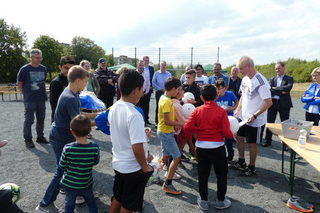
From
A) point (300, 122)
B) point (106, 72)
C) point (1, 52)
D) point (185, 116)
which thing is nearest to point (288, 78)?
point (300, 122)

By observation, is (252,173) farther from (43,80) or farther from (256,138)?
(43,80)

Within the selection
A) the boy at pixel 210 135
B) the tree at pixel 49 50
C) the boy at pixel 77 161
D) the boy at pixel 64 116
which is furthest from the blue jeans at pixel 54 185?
the tree at pixel 49 50

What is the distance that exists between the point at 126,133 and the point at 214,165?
1478 mm

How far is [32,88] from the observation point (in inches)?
205

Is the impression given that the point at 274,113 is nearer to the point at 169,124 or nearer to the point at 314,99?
the point at 314,99

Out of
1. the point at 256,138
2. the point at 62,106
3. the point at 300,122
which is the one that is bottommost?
the point at 256,138

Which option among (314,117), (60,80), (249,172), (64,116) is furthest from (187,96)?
(314,117)

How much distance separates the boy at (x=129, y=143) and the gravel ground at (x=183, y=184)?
41.1 inches

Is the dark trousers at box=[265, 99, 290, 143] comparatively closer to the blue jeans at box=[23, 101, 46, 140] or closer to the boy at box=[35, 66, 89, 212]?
the boy at box=[35, 66, 89, 212]

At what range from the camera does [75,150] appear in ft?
8.03

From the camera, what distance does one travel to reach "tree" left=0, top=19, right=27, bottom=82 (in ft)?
99.6

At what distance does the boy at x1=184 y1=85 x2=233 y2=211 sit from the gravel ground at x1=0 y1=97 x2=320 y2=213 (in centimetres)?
40

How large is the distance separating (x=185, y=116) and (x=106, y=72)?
4015mm

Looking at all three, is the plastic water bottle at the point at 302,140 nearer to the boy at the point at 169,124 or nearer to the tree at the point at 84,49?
the boy at the point at 169,124
